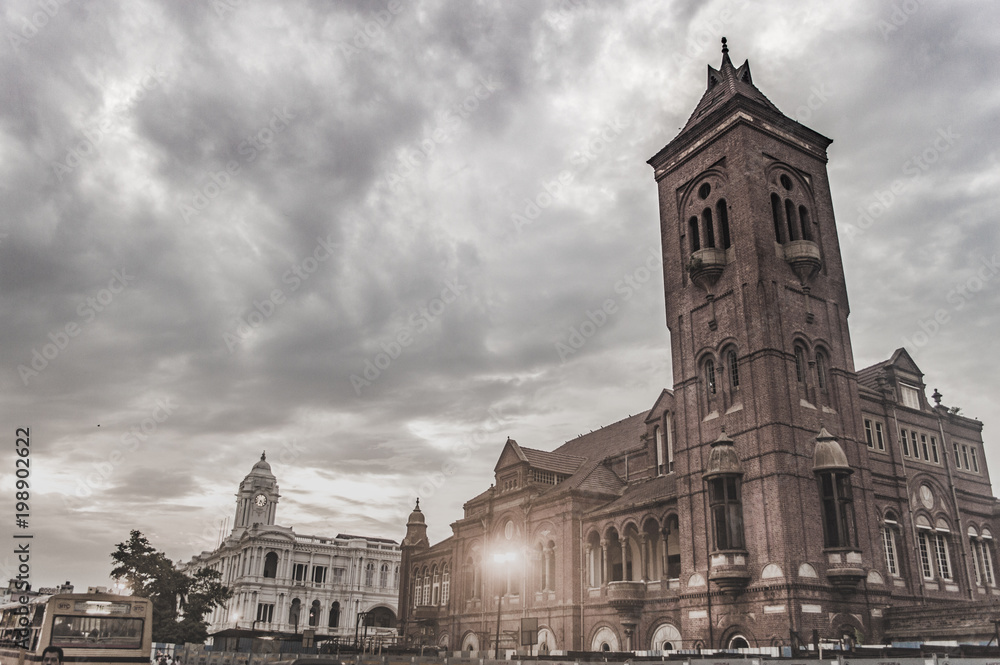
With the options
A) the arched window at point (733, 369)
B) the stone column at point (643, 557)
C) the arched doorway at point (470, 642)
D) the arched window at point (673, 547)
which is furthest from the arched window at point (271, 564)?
the arched window at point (733, 369)

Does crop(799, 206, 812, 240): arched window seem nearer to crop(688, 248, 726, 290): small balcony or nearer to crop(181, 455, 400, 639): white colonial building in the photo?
crop(688, 248, 726, 290): small balcony

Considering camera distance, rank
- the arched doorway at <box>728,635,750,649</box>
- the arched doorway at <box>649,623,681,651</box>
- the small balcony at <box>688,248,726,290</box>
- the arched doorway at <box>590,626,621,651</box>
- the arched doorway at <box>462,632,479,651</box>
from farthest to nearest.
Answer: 1. the arched doorway at <box>462,632,479,651</box>
2. the arched doorway at <box>590,626,621,651</box>
3. the small balcony at <box>688,248,726,290</box>
4. the arched doorway at <box>649,623,681,651</box>
5. the arched doorway at <box>728,635,750,649</box>

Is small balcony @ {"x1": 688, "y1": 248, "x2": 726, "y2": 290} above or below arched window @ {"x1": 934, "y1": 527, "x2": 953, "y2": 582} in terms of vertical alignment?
above

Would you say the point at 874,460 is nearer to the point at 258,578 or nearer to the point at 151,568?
the point at 151,568

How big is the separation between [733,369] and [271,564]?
8111cm

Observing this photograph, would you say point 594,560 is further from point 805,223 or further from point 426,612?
point 805,223

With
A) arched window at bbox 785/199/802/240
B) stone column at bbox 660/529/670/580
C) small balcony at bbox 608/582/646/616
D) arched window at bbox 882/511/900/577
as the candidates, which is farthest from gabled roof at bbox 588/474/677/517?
arched window at bbox 785/199/802/240

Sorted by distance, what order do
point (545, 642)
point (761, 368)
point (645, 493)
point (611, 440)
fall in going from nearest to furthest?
point (761, 368)
point (645, 493)
point (545, 642)
point (611, 440)

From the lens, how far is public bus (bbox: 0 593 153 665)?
2198 cm

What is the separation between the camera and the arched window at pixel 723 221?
3931 cm

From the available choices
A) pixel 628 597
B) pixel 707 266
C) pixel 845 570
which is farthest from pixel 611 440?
pixel 845 570

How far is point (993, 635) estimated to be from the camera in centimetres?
2742

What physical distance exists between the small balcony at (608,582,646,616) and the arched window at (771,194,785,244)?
1955 centimetres

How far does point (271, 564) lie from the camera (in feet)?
326
